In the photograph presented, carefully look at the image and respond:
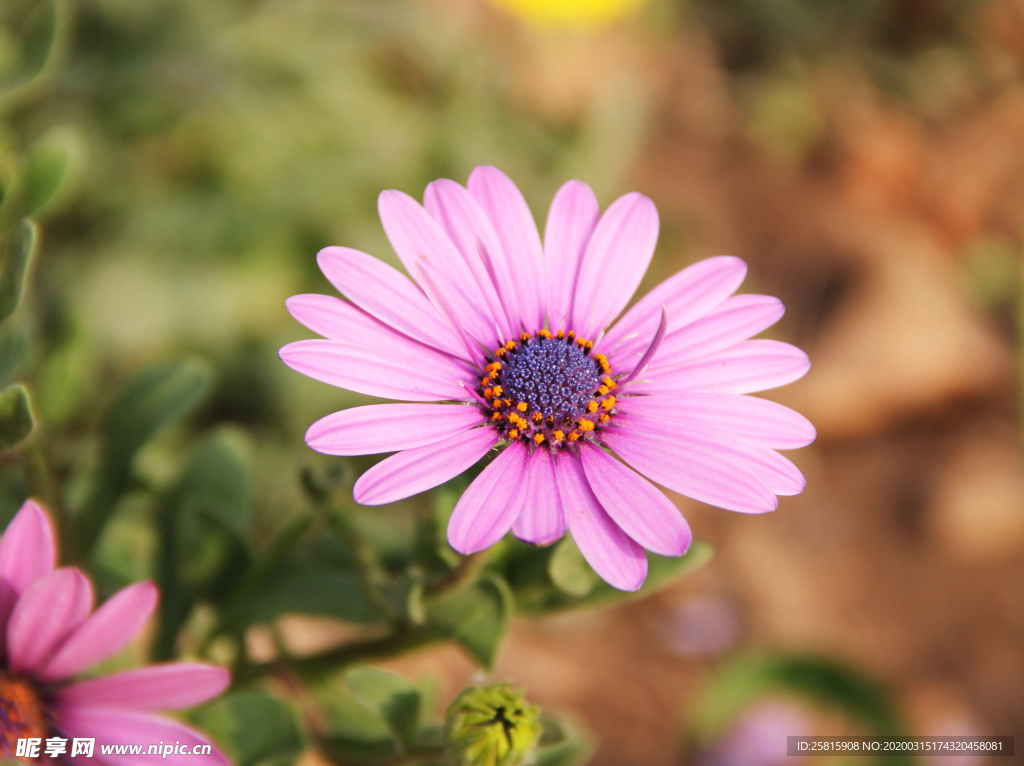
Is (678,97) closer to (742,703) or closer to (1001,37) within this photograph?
(1001,37)

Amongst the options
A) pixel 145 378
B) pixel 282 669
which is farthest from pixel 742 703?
pixel 145 378

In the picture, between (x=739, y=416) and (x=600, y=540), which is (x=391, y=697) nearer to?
(x=600, y=540)

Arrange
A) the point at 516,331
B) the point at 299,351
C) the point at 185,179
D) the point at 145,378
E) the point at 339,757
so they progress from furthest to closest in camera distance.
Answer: the point at 185,179, the point at 145,378, the point at 339,757, the point at 516,331, the point at 299,351

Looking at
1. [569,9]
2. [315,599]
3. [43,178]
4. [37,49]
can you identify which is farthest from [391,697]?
[569,9]

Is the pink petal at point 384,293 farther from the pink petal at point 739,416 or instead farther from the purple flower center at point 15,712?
the purple flower center at point 15,712

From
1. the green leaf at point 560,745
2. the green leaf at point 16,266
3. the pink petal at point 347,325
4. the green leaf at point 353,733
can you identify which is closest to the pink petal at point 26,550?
the green leaf at point 16,266

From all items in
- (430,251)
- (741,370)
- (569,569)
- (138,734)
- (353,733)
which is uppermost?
(430,251)
